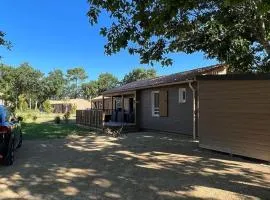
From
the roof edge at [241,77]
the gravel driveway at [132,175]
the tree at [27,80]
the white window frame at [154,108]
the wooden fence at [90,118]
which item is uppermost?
the tree at [27,80]

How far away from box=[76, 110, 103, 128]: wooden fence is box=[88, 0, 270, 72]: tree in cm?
1077

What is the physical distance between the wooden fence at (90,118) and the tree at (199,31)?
10773 millimetres

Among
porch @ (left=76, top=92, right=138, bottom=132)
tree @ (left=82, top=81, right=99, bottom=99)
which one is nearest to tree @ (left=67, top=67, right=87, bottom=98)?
tree @ (left=82, top=81, right=99, bottom=99)

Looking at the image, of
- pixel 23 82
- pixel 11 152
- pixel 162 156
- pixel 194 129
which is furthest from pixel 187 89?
pixel 23 82

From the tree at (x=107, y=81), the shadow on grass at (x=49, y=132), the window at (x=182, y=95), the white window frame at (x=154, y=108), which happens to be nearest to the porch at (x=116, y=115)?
the shadow on grass at (x=49, y=132)

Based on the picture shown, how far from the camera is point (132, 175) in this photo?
912cm

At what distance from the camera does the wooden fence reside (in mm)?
→ 23062

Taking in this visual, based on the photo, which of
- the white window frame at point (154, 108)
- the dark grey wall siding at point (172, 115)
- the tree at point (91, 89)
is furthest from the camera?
the tree at point (91, 89)

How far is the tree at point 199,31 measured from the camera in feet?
30.6

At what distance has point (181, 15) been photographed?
11156mm

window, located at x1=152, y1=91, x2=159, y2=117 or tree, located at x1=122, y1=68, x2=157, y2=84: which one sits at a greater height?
tree, located at x1=122, y1=68, x2=157, y2=84

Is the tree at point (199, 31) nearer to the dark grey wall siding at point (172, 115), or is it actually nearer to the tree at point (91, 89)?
the dark grey wall siding at point (172, 115)

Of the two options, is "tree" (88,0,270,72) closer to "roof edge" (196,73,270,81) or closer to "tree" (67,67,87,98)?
"roof edge" (196,73,270,81)

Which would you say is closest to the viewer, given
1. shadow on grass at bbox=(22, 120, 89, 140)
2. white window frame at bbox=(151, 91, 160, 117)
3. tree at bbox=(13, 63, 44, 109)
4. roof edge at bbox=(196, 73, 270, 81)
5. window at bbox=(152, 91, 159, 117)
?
roof edge at bbox=(196, 73, 270, 81)
